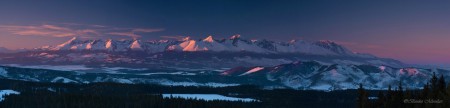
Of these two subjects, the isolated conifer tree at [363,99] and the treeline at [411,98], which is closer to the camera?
the treeline at [411,98]

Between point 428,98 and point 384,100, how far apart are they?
28.9ft

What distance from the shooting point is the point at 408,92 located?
332 ft

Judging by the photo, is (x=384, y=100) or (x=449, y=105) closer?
(x=449, y=105)

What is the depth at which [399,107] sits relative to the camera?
100 m

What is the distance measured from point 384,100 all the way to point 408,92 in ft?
15.9

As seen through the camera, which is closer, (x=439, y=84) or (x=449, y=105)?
(x=449, y=105)

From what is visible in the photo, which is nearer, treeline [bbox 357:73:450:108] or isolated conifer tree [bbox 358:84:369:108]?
treeline [bbox 357:73:450:108]

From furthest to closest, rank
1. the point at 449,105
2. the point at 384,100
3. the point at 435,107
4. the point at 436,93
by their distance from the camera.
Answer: the point at 384,100
the point at 436,93
the point at 435,107
the point at 449,105

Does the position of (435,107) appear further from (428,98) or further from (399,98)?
(399,98)

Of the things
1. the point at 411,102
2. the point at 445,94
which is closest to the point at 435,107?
the point at 445,94

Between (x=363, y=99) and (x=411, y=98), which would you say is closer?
(x=363, y=99)

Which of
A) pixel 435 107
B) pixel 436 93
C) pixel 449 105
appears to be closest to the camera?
pixel 449 105

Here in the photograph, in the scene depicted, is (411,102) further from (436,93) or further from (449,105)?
(449,105)

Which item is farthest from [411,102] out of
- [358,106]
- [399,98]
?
[358,106]
